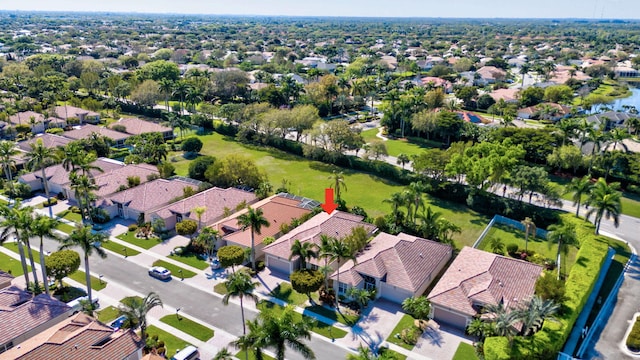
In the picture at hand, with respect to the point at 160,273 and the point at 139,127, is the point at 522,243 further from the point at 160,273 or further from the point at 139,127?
the point at 139,127

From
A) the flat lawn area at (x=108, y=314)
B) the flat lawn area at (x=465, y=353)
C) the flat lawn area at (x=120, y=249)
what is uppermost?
the flat lawn area at (x=120, y=249)

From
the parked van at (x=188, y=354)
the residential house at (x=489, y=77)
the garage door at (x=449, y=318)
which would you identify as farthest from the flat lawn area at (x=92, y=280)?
the residential house at (x=489, y=77)

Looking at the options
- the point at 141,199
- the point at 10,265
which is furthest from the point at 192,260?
the point at 10,265

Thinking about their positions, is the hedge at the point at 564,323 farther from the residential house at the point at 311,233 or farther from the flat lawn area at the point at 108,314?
the flat lawn area at the point at 108,314

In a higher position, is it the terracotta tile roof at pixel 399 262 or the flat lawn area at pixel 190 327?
the terracotta tile roof at pixel 399 262

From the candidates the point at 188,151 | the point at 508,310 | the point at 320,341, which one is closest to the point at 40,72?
the point at 188,151

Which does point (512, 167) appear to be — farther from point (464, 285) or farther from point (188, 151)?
point (188, 151)

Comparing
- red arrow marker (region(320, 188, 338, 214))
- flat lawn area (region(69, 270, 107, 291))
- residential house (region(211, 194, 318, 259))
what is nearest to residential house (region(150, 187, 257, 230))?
residential house (region(211, 194, 318, 259))
